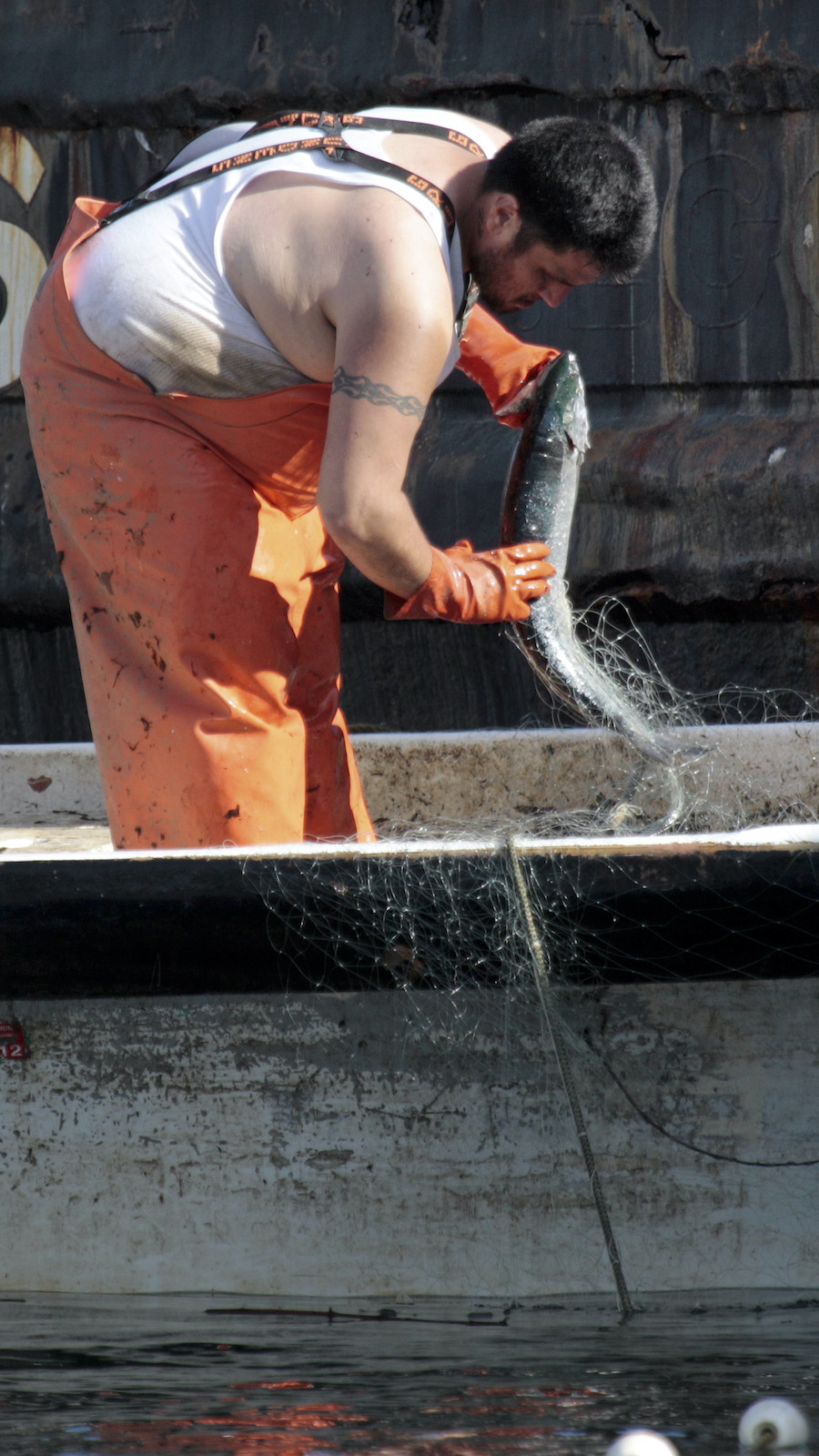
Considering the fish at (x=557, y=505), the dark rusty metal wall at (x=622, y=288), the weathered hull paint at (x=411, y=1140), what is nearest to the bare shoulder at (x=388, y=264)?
the fish at (x=557, y=505)

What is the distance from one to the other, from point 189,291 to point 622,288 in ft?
6.98

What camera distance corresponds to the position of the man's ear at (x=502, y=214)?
226 cm

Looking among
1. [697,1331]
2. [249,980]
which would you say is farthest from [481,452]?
[697,1331]

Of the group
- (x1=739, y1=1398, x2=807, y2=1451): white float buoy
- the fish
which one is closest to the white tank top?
the fish

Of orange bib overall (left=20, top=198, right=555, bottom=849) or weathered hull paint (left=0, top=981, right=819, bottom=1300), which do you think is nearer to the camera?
weathered hull paint (left=0, top=981, right=819, bottom=1300)

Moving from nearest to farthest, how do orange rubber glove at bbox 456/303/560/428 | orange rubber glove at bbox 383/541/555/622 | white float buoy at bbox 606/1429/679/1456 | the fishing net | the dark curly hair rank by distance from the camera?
white float buoy at bbox 606/1429/679/1456 < the fishing net < the dark curly hair < orange rubber glove at bbox 383/541/555/622 < orange rubber glove at bbox 456/303/560/428

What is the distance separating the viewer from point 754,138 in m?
3.96

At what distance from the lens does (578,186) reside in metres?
2.22

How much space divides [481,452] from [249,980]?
2.42 meters

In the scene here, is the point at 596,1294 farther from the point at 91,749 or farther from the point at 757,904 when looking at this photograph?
the point at 91,749

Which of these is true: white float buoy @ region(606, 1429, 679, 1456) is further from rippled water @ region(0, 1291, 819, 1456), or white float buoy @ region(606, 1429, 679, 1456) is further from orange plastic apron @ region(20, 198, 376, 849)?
orange plastic apron @ region(20, 198, 376, 849)

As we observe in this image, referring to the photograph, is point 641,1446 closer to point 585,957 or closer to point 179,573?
point 585,957

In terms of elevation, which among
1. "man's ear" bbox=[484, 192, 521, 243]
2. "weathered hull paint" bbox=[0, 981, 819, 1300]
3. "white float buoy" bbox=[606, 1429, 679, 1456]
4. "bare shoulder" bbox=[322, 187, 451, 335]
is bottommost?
"white float buoy" bbox=[606, 1429, 679, 1456]

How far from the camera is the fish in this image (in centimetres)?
271
